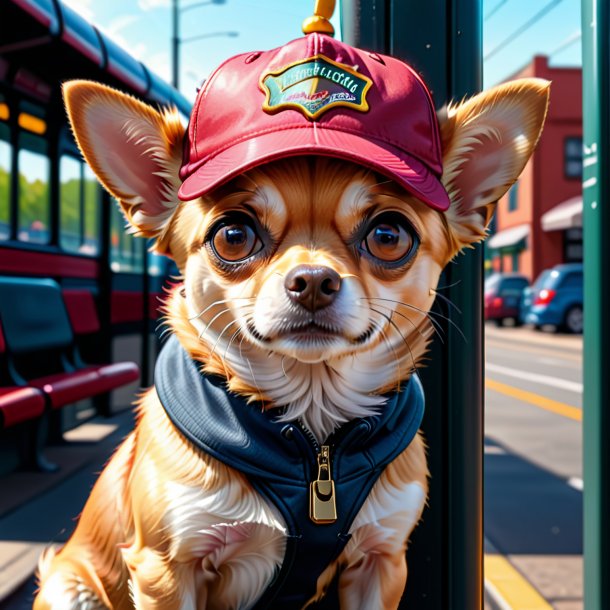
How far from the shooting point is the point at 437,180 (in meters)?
1.03

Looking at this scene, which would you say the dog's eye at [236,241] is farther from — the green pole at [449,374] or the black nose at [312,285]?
the green pole at [449,374]

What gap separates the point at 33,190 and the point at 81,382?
1.33 m

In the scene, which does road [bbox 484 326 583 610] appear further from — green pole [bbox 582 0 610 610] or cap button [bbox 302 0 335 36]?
cap button [bbox 302 0 335 36]

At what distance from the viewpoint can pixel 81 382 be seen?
3445mm

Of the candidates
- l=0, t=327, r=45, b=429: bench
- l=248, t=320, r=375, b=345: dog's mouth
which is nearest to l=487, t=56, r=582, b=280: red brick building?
l=0, t=327, r=45, b=429: bench

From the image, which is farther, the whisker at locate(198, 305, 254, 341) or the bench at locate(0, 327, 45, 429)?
the bench at locate(0, 327, 45, 429)

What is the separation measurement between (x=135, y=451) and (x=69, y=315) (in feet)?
10.1

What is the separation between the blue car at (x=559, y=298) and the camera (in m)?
12.6

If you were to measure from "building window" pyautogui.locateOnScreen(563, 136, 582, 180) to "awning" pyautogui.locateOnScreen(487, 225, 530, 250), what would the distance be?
1.99m

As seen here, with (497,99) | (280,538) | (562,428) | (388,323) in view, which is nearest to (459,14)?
(497,99)

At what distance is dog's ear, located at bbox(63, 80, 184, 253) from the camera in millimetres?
1006

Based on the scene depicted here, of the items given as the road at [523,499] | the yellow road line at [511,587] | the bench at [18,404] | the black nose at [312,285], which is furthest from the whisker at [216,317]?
the bench at [18,404]

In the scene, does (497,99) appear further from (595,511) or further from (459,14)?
(595,511)

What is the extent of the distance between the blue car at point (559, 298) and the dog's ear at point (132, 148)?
487 inches
